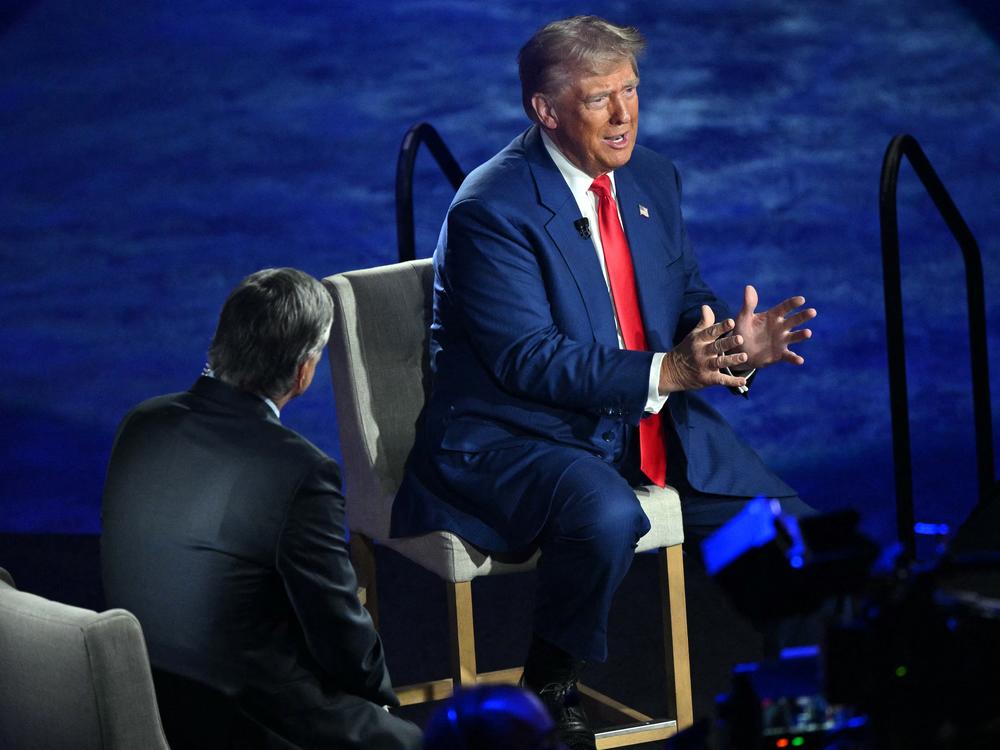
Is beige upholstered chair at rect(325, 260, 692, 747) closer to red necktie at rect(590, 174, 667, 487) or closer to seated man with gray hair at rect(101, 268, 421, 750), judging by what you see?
red necktie at rect(590, 174, 667, 487)

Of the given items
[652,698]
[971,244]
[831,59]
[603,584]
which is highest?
[831,59]

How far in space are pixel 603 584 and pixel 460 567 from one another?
0.95 feet

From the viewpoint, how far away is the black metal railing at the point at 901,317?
3535 millimetres

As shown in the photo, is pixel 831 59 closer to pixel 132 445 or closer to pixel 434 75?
pixel 434 75

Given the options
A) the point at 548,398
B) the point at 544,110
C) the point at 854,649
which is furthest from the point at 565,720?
the point at 854,649

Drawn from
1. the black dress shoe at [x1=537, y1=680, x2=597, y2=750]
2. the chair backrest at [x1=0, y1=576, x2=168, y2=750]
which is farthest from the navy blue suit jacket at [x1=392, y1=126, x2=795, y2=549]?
the chair backrest at [x1=0, y1=576, x2=168, y2=750]

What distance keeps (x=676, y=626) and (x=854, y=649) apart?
1893mm

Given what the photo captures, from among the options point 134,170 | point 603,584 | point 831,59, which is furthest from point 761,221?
point 603,584

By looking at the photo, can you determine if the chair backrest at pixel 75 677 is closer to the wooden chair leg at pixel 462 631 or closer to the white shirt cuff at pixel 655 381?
the wooden chair leg at pixel 462 631

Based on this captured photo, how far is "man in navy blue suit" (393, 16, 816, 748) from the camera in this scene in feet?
9.39

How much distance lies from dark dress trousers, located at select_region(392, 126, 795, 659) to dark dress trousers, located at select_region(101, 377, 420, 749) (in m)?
0.80

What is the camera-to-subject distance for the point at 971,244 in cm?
381

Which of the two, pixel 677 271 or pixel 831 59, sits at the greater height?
pixel 831 59

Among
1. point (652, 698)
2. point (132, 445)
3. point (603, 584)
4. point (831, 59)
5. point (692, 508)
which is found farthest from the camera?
point (831, 59)
